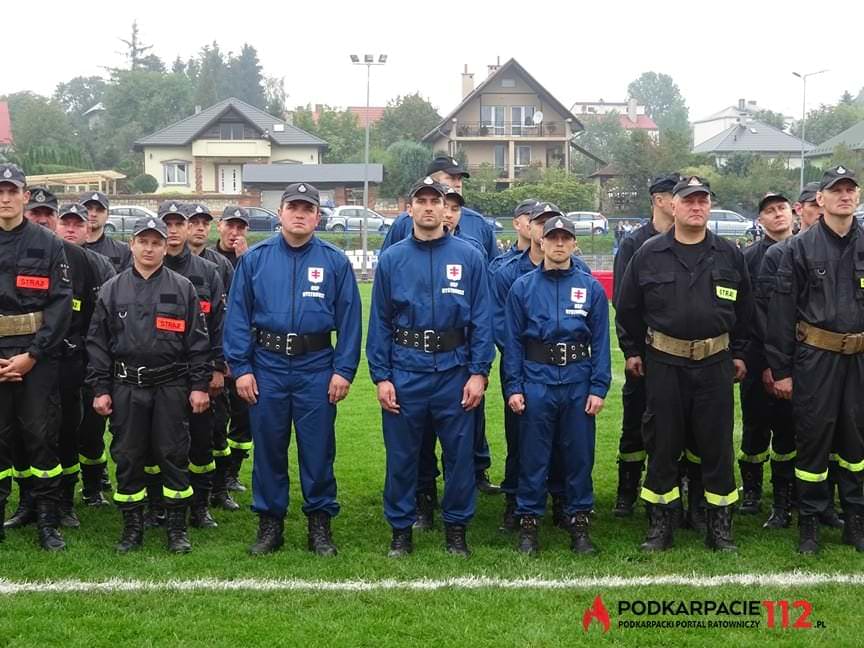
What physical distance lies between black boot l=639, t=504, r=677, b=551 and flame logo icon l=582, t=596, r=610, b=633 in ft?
3.70

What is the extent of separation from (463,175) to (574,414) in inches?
113

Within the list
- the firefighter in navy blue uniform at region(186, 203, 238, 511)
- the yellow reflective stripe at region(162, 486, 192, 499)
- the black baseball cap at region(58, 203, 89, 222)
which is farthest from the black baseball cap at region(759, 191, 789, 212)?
the black baseball cap at region(58, 203, 89, 222)

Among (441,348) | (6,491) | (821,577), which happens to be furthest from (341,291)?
(821,577)

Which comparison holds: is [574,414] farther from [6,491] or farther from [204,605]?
[6,491]

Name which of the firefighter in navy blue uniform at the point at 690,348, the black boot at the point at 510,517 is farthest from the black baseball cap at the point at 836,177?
the black boot at the point at 510,517

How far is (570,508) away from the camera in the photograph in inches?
259

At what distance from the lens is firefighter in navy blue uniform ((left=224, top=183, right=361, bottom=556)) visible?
20.7 feet

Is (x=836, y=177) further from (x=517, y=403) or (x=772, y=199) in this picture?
(x=517, y=403)

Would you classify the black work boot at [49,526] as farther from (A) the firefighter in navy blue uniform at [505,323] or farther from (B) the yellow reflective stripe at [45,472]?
(A) the firefighter in navy blue uniform at [505,323]

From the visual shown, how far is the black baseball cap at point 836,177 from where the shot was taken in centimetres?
637

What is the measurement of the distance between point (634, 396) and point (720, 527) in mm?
1285

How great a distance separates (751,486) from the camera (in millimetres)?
7586

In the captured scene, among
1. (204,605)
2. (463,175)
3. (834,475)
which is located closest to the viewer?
→ (204,605)

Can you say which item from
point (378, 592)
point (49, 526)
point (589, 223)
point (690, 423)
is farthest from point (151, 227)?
point (589, 223)
